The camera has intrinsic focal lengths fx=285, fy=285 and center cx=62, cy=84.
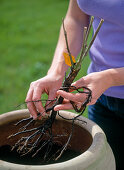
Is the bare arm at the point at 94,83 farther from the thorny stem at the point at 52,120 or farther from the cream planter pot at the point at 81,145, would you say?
the cream planter pot at the point at 81,145

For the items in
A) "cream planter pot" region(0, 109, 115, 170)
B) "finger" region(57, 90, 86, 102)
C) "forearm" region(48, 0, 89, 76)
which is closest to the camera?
"cream planter pot" region(0, 109, 115, 170)

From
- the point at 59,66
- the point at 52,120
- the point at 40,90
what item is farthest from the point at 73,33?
the point at 52,120

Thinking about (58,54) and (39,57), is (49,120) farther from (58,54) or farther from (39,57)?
(39,57)

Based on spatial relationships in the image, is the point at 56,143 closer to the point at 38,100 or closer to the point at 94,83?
the point at 38,100

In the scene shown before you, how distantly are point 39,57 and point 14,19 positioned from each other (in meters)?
1.96

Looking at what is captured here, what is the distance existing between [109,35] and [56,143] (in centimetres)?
53

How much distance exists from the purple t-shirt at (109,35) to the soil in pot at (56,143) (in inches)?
11.8

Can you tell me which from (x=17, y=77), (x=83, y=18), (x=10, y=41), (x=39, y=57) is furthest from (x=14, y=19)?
(x=83, y=18)

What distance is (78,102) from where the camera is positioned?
1.02 metres

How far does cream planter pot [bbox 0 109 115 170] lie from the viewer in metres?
0.87

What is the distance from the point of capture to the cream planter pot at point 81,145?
87 cm

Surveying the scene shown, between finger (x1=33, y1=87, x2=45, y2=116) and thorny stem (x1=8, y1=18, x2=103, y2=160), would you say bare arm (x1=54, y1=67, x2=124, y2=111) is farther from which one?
finger (x1=33, y1=87, x2=45, y2=116)

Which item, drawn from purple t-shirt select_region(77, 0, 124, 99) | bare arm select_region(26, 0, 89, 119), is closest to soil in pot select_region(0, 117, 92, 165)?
bare arm select_region(26, 0, 89, 119)

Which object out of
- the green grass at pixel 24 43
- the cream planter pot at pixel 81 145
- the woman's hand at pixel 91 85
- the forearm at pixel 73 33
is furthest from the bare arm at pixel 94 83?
the green grass at pixel 24 43
